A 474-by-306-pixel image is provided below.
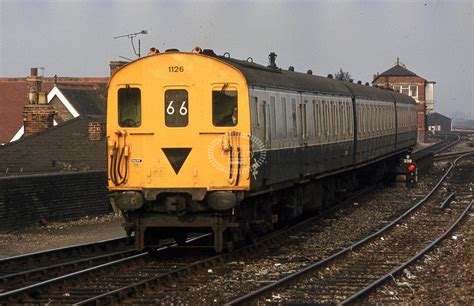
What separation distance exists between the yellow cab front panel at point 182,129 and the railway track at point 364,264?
1.96 metres

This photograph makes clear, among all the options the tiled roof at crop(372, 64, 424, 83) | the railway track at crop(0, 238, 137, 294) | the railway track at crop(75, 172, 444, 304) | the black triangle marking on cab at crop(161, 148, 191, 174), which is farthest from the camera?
the tiled roof at crop(372, 64, 424, 83)

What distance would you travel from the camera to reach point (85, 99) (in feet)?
140

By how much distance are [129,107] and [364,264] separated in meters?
4.43

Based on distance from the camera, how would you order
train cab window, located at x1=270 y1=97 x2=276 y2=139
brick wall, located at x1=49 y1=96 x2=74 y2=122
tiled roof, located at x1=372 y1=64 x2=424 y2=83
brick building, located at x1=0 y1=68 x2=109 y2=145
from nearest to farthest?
train cab window, located at x1=270 y1=97 x2=276 y2=139, brick wall, located at x1=49 y1=96 x2=74 y2=122, brick building, located at x1=0 y1=68 x2=109 y2=145, tiled roof, located at x1=372 y1=64 x2=424 y2=83

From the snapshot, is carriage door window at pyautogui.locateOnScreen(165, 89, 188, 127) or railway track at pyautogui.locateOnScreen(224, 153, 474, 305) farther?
carriage door window at pyautogui.locateOnScreen(165, 89, 188, 127)

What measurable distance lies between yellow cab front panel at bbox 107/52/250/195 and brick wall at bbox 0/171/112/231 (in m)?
5.42

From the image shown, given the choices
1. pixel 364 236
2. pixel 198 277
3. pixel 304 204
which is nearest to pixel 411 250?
pixel 364 236

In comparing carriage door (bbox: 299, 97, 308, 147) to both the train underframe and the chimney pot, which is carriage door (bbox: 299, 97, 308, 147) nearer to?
the train underframe

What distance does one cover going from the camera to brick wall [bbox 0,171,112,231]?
17.8 m

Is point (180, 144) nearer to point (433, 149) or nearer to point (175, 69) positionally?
point (175, 69)

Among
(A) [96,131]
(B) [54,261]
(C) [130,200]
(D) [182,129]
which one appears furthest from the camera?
(A) [96,131]

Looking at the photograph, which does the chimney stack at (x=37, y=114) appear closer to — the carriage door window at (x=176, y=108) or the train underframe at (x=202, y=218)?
the train underframe at (x=202, y=218)

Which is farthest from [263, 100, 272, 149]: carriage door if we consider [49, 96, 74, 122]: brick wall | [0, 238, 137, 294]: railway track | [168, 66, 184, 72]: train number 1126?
[49, 96, 74, 122]: brick wall

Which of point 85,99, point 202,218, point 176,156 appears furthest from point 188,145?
point 85,99
